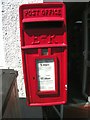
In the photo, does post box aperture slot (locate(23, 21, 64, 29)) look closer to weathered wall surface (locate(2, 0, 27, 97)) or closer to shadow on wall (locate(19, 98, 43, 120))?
weathered wall surface (locate(2, 0, 27, 97))

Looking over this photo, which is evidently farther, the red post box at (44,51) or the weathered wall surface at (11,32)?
the weathered wall surface at (11,32)

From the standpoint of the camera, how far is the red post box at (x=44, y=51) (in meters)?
2.82

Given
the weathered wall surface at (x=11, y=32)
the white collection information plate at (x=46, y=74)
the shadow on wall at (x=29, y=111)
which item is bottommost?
the shadow on wall at (x=29, y=111)

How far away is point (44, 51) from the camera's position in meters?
2.89

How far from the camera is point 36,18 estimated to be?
282 cm

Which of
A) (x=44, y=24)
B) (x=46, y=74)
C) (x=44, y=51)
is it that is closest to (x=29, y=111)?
(x=46, y=74)

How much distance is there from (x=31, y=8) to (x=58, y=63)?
0.67 metres

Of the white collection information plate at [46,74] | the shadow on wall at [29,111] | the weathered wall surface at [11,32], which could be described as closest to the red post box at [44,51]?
the white collection information plate at [46,74]

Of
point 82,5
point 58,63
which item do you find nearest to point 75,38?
point 82,5

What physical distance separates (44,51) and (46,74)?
28 centimetres

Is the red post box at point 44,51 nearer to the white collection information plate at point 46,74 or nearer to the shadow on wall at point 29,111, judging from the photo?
the white collection information plate at point 46,74

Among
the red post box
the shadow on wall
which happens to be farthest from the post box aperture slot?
the shadow on wall

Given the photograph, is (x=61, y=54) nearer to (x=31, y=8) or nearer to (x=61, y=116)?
(x=31, y=8)

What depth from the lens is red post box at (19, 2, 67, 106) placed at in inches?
111
